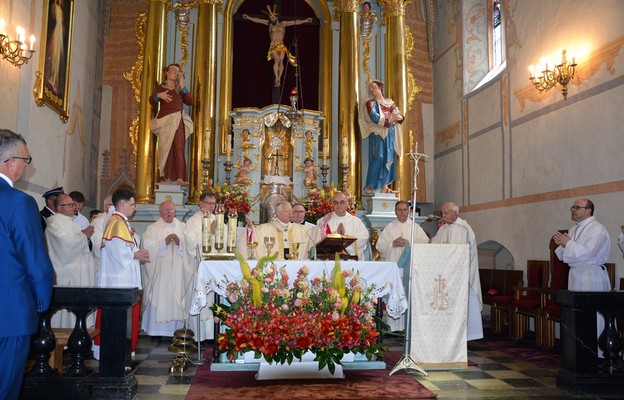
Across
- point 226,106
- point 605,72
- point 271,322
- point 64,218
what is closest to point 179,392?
point 271,322

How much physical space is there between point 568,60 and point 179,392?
659 cm

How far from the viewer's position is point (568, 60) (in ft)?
25.9

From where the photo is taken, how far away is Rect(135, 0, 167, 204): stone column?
10539 mm

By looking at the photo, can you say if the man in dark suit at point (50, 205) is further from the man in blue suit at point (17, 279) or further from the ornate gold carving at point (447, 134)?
the ornate gold carving at point (447, 134)

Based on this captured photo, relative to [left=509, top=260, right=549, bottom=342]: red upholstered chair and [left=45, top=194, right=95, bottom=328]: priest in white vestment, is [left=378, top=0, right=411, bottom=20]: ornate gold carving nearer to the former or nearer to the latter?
[left=509, top=260, right=549, bottom=342]: red upholstered chair

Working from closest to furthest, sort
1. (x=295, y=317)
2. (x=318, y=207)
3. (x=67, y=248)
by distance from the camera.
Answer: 1. (x=295, y=317)
2. (x=67, y=248)
3. (x=318, y=207)

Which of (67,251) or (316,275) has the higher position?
(67,251)

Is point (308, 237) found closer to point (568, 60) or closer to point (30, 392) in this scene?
point (30, 392)

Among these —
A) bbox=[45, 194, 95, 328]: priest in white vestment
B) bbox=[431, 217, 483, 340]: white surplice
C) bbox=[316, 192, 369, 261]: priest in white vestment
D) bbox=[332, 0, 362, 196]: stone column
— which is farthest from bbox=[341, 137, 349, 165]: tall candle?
bbox=[45, 194, 95, 328]: priest in white vestment

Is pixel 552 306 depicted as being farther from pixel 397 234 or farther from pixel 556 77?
pixel 556 77

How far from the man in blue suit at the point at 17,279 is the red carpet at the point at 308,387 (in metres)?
1.71

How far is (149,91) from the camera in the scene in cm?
1063

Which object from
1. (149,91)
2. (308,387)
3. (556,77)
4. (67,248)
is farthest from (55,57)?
(556,77)

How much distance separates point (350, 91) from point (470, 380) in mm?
7198
